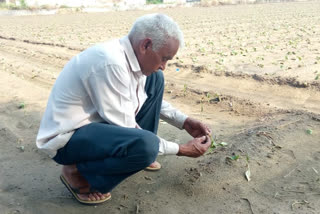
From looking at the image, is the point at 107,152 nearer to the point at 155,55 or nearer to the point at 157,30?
the point at 155,55

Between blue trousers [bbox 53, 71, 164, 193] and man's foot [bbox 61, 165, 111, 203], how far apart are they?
0.10 m

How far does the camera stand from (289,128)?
12.3 feet

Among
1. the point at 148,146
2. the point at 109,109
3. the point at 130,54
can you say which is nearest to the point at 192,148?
the point at 148,146

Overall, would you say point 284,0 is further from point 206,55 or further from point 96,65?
point 96,65

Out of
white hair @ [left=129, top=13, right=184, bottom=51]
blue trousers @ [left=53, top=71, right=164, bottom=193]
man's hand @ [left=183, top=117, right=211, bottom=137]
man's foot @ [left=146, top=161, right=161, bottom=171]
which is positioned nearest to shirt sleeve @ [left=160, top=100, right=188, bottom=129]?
man's hand @ [left=183, top=117, right=211, bottom=137]

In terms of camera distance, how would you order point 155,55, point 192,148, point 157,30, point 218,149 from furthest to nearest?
point 218,149, point 192,148, point 155,55, point 157,30

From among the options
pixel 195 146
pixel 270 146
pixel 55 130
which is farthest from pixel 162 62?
pixel 270 146

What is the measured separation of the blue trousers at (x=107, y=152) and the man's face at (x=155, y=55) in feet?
1.49

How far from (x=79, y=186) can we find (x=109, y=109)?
748 millimetres

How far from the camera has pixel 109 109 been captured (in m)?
2.26

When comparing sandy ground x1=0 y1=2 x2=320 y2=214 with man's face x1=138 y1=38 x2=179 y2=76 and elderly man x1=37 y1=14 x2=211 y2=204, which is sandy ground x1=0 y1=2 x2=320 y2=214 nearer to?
elderly man x1=37 y1=14 x2=211 y2=204

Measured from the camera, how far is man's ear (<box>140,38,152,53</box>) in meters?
2.25

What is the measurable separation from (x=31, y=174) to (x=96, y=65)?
152 centimetres

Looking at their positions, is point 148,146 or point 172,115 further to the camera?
point 172,115
